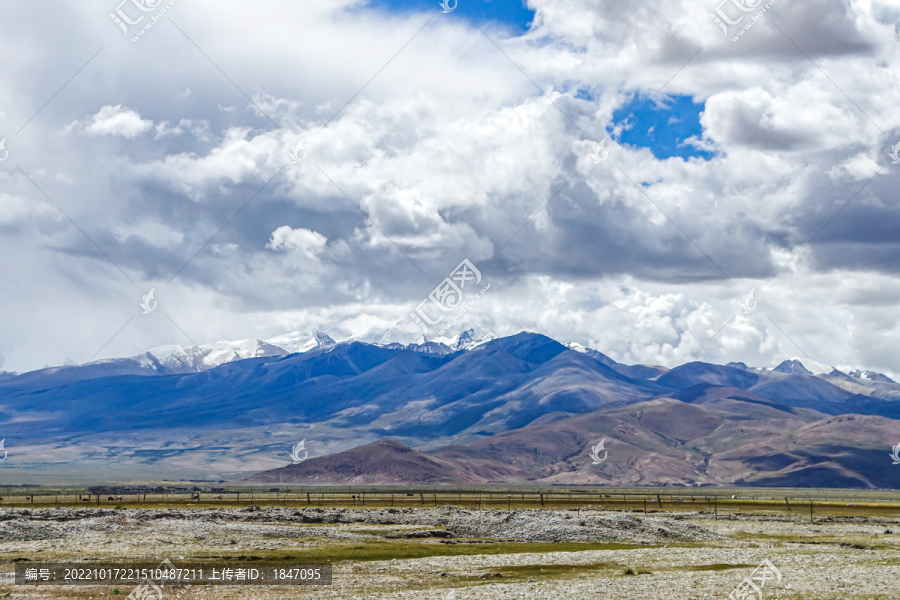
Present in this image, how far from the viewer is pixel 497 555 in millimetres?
61969

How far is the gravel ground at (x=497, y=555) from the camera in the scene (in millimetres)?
44312

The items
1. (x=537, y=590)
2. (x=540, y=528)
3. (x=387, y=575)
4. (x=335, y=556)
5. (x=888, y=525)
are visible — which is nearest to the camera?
(x=537, y=590)

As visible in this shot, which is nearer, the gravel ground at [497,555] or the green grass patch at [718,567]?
the gravel ground at [497,555]

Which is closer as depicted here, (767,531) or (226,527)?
(226,527)

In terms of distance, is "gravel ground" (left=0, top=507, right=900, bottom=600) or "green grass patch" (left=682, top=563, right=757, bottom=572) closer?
"gravel ground" (left=0, top=507, right=900, bottom=600)

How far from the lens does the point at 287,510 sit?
99688 mm

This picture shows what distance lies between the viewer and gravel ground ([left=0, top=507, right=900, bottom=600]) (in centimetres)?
4431

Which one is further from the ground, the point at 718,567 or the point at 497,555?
the point at 497,555

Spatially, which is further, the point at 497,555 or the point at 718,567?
the point at 497,555

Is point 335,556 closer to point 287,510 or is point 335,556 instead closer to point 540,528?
point 540,528

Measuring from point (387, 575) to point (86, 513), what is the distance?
5443 centimetres

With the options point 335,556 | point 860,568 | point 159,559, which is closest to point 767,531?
point 860,568

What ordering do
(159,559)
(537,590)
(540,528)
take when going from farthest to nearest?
(540,528) < (159,559) < (537,590)

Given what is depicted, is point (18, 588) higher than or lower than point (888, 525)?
higher
